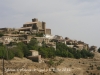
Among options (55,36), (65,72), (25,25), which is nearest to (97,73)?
(65,72)

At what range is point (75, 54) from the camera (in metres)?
45.4

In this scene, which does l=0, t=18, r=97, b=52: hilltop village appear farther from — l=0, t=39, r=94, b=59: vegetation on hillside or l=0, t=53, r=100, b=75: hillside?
l=0, t=53, r=100, b=75: hillside

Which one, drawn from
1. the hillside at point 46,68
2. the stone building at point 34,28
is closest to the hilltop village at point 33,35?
the stone building at point 34,28

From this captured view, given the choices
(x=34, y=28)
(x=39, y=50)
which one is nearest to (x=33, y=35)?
(x=34, y=28)

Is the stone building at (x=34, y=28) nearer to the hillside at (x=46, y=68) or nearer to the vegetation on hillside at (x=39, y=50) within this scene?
the vegetation on hillside at (x=39, y=50)

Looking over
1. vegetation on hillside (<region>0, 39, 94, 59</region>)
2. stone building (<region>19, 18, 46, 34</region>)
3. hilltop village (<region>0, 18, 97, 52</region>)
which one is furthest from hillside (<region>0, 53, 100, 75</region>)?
stone building (<region>19, 18, 46, 34</region>)

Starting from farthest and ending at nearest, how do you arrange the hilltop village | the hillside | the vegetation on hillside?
the hilltop village → the vegetation on hillside → the hillside

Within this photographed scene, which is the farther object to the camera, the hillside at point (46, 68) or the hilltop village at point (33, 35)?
the hilltop village at point (33, 35)

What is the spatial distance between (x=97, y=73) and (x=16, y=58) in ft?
41.1

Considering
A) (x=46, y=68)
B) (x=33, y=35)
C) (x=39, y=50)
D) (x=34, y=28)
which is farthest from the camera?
(x=34, y=28)

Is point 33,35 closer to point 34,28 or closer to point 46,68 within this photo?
point 34,28

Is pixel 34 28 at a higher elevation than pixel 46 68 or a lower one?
higher

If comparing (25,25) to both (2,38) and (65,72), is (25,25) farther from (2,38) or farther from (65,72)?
(65,72)

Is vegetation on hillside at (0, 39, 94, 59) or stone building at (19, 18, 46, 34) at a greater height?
stone building at (19, 18, 46, 34)
